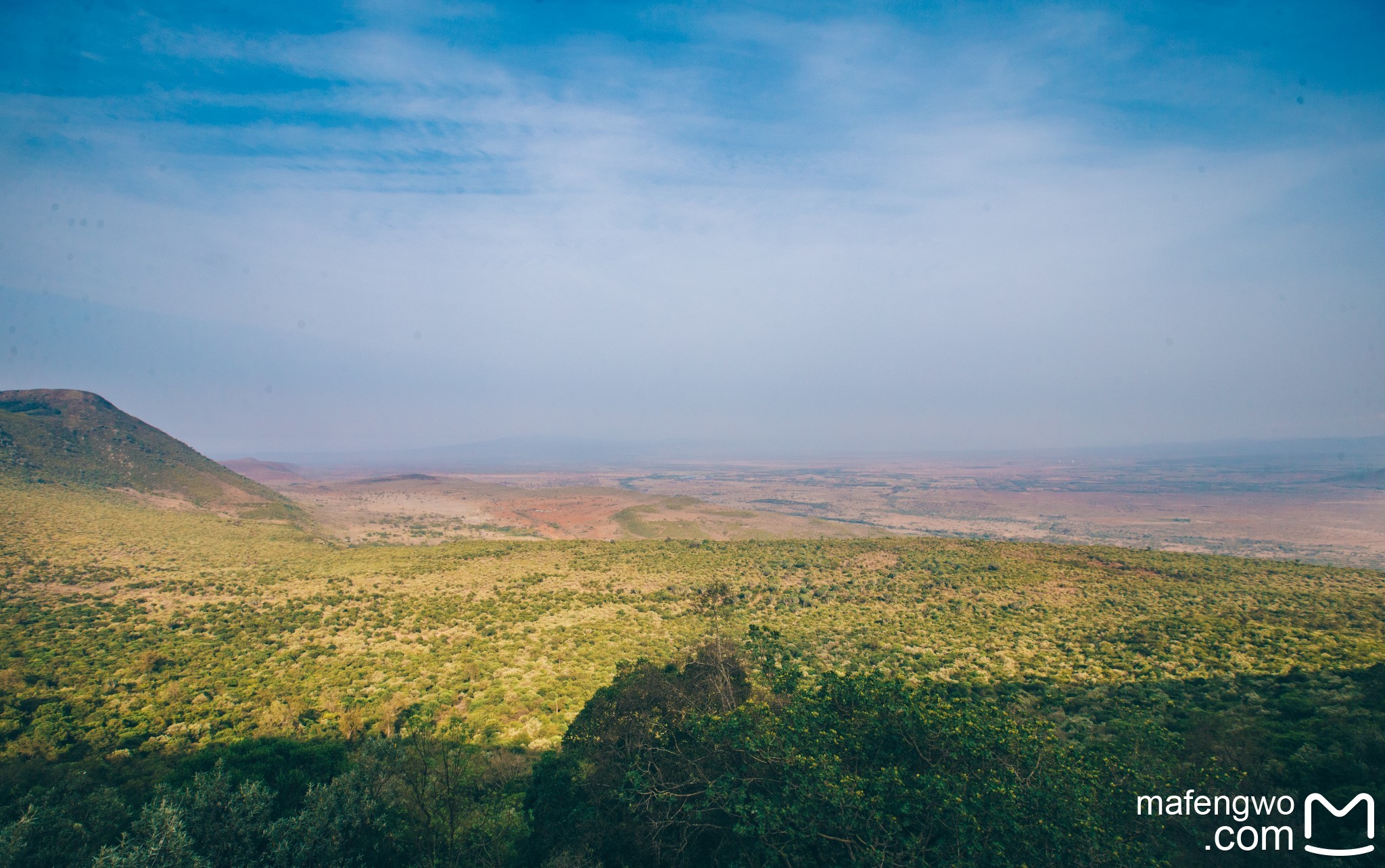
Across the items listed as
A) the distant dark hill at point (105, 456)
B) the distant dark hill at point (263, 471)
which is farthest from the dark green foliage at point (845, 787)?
the distant dark hill at point (263, 471)

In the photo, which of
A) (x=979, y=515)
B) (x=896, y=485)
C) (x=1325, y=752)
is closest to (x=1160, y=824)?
(x=1325, y=752)

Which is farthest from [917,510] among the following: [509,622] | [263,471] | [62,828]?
[263,471]

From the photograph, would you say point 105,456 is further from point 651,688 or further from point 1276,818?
point 1276,818

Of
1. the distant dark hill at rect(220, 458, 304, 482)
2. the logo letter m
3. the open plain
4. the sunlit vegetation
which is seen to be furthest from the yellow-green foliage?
the distant dark hill at rect(220, 458, 304, 482)

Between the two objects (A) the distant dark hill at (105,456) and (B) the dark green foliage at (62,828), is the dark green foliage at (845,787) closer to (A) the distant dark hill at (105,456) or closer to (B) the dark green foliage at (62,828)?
(B) the dark green foliage at (62,828)

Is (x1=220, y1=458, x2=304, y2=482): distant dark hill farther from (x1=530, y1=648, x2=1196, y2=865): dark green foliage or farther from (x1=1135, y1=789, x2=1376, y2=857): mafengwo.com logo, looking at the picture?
(x1=1135, y1=789, x2=1376, y2=857): mafengwo.com logo
